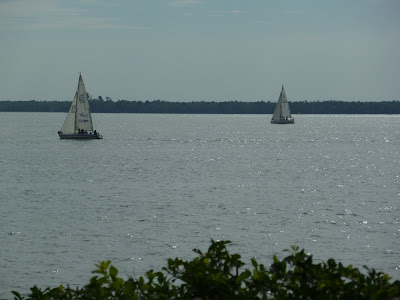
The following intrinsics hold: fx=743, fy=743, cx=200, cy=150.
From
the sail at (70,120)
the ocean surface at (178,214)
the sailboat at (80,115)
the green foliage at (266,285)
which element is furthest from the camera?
the sail at (70,120)

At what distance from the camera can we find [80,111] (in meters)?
118

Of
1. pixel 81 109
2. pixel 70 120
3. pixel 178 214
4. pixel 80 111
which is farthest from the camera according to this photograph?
pixel 70 120

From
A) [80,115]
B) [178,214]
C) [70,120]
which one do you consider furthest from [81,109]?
[178,214]

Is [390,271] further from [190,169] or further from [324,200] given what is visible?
[190,169]

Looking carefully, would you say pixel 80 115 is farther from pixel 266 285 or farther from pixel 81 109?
pixel 266 285

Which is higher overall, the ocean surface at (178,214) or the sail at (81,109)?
the sail at (81,109)

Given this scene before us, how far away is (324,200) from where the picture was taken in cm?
6166

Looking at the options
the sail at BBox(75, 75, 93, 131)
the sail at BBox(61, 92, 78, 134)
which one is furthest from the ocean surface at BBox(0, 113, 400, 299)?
the sail at BBox(61, 92, 78, 134)

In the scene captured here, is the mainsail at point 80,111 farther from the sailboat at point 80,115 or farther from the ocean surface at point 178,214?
the ocean surface at point 178,214

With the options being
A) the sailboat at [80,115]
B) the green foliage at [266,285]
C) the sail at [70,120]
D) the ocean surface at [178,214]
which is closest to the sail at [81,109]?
the sailboat at [80,115]

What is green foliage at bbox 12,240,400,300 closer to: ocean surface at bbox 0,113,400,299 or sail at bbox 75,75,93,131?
ocean surface at bbox 0,113,400,299

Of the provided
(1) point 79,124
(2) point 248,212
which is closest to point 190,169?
(1) point 79,124

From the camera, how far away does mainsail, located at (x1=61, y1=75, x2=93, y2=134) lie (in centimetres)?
11806

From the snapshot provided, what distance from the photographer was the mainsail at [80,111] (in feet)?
387
